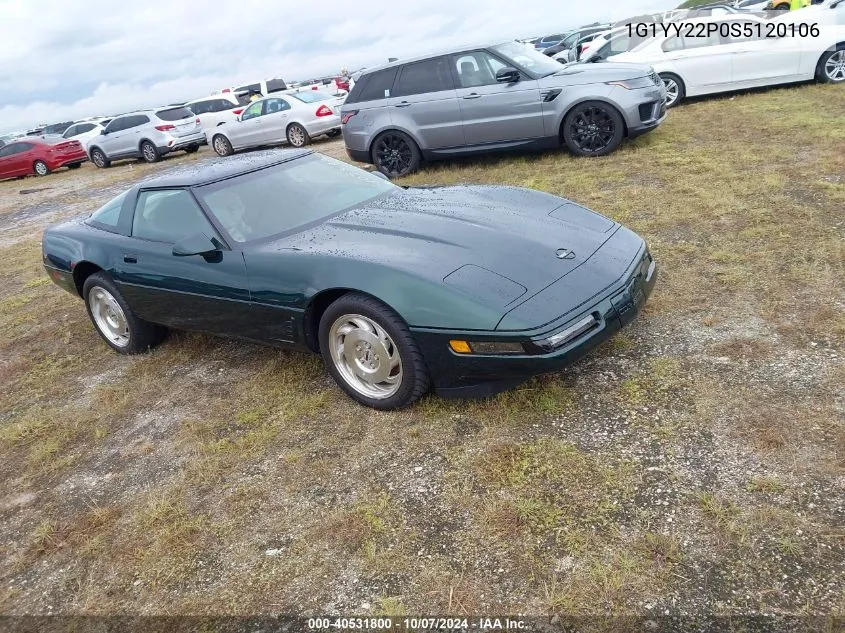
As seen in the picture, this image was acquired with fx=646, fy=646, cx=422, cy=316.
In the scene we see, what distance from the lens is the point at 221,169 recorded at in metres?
4.35

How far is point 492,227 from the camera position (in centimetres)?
358

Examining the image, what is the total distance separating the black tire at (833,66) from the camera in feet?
32.3

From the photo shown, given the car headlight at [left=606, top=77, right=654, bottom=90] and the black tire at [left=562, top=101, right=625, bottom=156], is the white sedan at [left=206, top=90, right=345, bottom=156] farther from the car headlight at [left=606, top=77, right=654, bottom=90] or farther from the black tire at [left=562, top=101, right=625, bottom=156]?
the car headlight at [left=606, top=77, right=654, bottom=90]

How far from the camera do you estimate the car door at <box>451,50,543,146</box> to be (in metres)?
8.00

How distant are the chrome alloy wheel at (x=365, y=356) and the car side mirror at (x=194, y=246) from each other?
92 centimetres

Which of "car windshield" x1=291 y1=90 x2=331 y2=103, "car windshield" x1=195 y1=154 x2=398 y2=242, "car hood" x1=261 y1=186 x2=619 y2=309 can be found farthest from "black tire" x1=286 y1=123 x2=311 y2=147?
"car hood" x1=261 y1=186 x2=619 y2=309

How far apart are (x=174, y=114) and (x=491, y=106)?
12431mm

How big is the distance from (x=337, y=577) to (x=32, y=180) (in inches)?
827

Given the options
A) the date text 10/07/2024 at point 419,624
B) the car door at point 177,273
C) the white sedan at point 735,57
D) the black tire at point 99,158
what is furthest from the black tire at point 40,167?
the date text 10/07/2024 at point 419,624

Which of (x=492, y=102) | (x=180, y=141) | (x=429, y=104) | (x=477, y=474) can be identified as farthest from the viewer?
(x=180, y=141)

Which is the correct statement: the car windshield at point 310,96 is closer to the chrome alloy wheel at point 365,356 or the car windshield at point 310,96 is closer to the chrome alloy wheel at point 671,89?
the chrome alloy wheel at point 671,89

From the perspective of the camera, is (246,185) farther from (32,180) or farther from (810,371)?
(32,180)

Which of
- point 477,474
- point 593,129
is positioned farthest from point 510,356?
point 593,129

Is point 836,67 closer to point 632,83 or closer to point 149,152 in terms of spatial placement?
point 632,83
